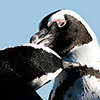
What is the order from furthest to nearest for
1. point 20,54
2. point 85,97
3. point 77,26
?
1. point 77,26
2. point 85,97
3. point 20,54

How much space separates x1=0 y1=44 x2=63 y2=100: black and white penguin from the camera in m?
1.19

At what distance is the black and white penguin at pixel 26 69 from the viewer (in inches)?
46.8

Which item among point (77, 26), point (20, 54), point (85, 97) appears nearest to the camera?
point (20, 54)

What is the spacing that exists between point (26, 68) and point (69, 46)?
0.67m

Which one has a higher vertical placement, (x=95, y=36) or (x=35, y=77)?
(x=35, y=77)

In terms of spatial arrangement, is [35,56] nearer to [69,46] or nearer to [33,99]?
[33,99]

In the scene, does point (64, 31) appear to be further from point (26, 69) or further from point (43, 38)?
point (26, 69)

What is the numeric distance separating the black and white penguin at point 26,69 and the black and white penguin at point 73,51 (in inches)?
18.9

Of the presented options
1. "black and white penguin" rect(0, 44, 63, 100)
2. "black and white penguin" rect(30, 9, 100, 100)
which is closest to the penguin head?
"black and white penguin" rect(30, 9, 100, 100)

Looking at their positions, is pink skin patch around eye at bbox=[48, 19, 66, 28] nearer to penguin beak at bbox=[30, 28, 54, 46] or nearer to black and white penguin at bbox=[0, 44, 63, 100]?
penguin beak at bbox=[30, 28, 54, 46]

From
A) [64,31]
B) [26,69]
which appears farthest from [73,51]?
[26,69]

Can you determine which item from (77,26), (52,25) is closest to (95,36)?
(77,26)

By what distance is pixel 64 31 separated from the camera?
1.89 m

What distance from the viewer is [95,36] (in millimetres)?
1979
